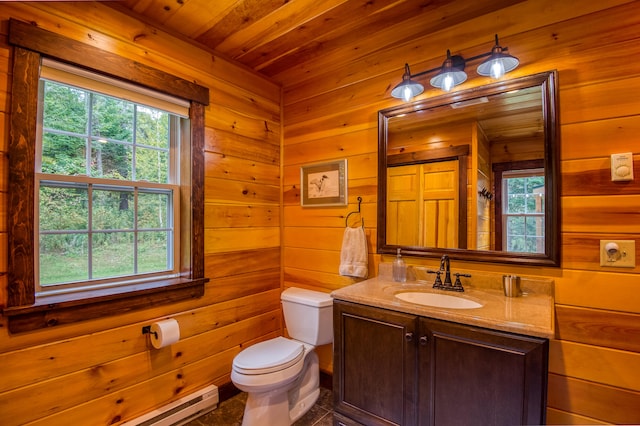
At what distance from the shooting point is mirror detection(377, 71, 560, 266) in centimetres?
142

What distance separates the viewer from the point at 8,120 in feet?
4.27

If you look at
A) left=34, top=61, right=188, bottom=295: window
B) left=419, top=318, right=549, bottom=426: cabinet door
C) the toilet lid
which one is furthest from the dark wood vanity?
left=34, top=61, right=188, bottom=295: window

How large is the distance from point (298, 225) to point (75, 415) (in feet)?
5.34

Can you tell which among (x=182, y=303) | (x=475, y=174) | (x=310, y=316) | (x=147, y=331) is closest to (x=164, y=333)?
(x=147, y=331)

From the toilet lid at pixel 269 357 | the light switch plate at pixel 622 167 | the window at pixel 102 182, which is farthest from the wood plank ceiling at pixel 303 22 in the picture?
the toilet lid at pixel 269 357

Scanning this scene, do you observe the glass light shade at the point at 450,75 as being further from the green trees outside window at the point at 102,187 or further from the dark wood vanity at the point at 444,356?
the green trees outside window at the point at 102,187

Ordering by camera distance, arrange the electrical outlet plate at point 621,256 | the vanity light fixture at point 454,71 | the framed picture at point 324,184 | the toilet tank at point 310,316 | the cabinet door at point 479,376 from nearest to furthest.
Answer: the cabinet door at point 479,376 → the electrical outlet plate at point 621,256 → the vanity light fixture at point 454,71 → the toilet tank at point 310,316 → the framed picture at point 324,184

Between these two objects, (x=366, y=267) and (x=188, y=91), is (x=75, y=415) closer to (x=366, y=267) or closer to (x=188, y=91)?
(x=366, y=267)

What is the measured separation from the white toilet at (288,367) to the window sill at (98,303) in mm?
527

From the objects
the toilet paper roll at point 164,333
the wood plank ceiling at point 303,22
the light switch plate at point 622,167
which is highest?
the wood plank ceiling at point 303,22

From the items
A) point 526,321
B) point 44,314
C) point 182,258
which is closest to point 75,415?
point 44,314

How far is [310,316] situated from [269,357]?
38 cm

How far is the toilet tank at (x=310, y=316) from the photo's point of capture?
192cm

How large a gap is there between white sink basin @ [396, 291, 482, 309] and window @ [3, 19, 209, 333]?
1266 millimetres
